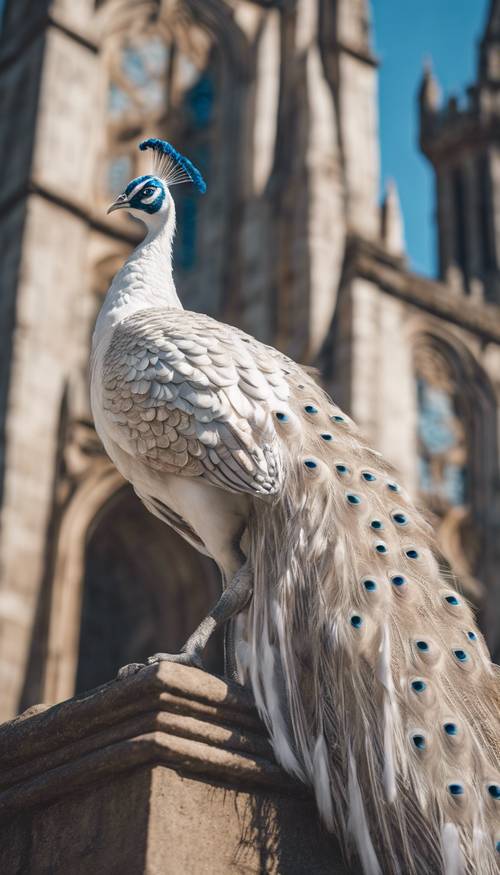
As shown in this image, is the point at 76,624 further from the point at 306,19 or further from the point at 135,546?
the point at 306,19

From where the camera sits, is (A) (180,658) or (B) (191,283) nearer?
(A) (180,658)

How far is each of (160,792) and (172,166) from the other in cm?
307

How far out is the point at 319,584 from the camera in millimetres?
4715

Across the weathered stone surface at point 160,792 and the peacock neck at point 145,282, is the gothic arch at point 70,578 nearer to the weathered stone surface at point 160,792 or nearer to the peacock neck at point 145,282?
the peacock neck at point 145,282

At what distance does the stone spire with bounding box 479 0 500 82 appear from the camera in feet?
91.0

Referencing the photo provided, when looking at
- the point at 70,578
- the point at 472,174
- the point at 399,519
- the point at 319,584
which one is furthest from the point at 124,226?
the point at 319,584

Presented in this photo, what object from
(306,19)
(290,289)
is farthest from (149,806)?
(306,19)

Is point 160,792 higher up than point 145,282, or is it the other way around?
point 145,282

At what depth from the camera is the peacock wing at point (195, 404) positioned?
196 inches

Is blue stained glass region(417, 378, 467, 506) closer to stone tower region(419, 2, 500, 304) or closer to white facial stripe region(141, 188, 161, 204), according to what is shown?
stone tower region(419, 2, 500, 304)

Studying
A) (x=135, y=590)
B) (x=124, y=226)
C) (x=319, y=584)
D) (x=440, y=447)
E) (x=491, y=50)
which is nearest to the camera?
(x=319, y=584)

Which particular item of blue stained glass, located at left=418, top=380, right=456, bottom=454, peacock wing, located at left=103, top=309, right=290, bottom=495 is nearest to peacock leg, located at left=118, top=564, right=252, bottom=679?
peacock wing, located at left=103, top=309, right=290, bottom=495

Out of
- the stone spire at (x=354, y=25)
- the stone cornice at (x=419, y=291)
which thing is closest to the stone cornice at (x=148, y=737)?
the stone cornice at (x=419, y=291)

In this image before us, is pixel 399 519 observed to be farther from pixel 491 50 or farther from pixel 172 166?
pixel 491 50
